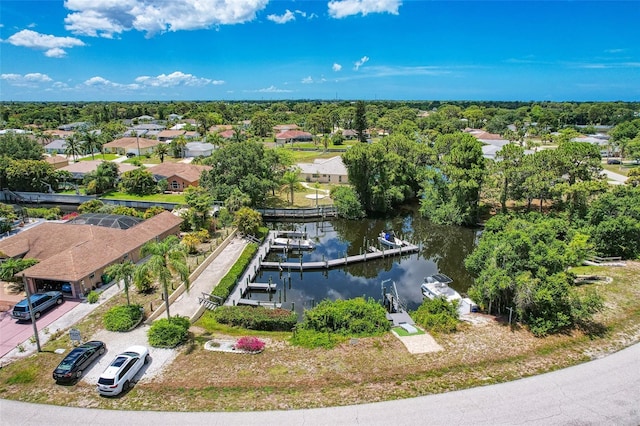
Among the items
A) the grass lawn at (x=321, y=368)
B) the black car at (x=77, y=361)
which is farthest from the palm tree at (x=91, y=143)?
the black car at (x=77, y=361)

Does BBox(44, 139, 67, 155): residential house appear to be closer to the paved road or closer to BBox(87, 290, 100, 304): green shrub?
BBox(87, 290, 100, 304): green shrub

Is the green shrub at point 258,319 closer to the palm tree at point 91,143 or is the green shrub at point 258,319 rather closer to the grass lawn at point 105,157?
the palm tree at point 91,143

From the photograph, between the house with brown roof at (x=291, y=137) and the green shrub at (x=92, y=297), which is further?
the house with brown roof at (x=291, y=137)

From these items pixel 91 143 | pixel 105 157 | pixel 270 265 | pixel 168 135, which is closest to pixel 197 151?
pixel 105 157

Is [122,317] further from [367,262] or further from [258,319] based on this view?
[367,262]

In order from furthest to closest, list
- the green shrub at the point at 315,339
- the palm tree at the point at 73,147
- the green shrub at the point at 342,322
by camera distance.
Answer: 1. the palm tree at the point at 73,147
2. the green shrub at the point at 342,322
3. the green shrub at the point at 315,339

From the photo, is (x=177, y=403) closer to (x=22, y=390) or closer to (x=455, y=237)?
(x=22, y=390)

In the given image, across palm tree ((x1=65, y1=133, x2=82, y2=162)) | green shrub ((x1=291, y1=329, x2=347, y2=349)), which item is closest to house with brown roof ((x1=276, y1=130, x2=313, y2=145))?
palm tree ((x1=65, y1=133, x2=82, y2=162))

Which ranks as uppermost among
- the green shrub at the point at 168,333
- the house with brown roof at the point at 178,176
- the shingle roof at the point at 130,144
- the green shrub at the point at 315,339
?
the shingle roof at the point at 130,144
